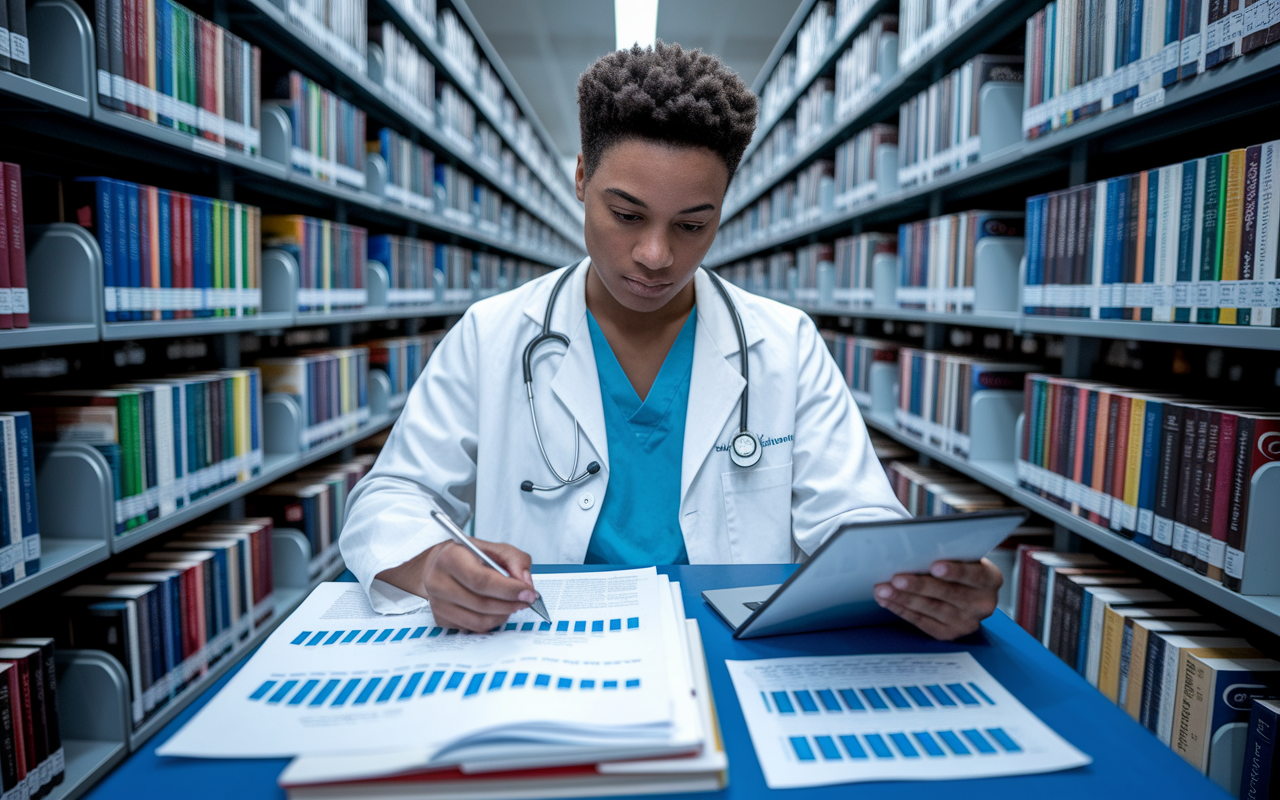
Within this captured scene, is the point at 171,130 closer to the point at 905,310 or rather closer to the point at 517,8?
the point at 905,310

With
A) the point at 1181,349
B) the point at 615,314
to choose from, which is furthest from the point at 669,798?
the point at 1181,349

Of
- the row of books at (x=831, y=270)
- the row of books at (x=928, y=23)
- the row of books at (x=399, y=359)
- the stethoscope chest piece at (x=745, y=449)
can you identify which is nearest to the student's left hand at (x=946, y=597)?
the stethoscope chest piece at (x=745, y=449)

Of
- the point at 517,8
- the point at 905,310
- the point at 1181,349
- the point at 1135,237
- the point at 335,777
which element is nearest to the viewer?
the point at 335,777

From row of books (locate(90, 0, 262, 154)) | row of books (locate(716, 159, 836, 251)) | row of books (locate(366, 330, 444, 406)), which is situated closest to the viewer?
row of books (locate(90, 0, 262, 154))

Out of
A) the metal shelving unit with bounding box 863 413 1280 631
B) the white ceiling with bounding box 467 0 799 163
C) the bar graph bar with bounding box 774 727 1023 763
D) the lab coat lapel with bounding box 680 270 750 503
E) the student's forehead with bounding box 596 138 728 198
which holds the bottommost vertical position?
the metal shelving unit with bounding box 863 413 1280 631

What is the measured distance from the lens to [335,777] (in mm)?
461

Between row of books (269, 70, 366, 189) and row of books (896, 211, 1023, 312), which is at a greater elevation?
row of books (269, 70, 366, 189)

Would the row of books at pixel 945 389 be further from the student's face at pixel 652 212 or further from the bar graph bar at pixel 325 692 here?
the bar graph bar at pixel 325 692

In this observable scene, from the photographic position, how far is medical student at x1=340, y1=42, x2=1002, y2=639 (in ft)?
3.43

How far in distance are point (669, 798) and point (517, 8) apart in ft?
20.1

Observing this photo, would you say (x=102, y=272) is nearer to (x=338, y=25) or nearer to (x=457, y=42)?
(x=338, y=25)

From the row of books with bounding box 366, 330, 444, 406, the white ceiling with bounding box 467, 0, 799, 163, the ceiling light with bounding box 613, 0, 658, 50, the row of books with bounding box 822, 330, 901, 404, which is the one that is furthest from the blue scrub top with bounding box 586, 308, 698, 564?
the ceiling light with bounding box 613, 0, 658, 50

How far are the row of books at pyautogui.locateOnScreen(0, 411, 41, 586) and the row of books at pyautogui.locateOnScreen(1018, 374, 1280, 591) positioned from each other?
1.91m

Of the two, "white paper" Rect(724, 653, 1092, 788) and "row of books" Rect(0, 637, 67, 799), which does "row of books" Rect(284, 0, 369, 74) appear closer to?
"row of books" Rect(0, 637, 67, 799)
